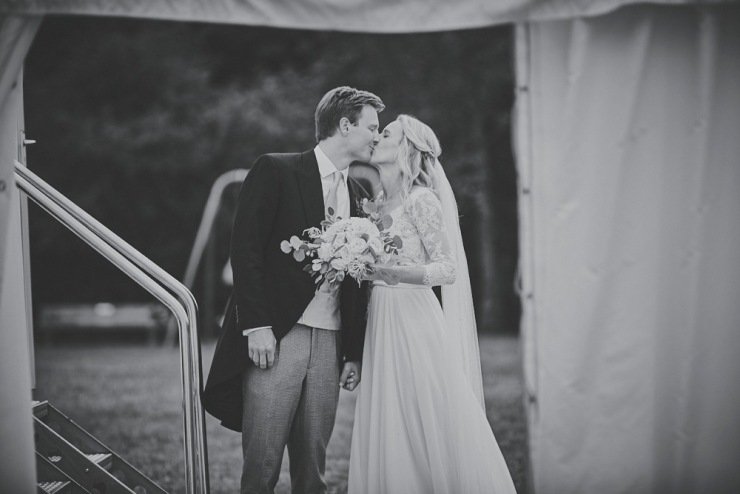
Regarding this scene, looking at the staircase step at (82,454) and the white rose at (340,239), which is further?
the staircase step at (82,454)

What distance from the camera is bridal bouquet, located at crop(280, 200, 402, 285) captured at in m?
3.73

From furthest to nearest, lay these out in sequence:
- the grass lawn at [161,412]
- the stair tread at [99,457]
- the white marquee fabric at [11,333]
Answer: the grass lawn at [161,412] < the stair tread at [99,457] < the white marquee fabric at [11,333]

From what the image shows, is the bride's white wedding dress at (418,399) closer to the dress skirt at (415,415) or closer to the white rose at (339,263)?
the dress skirt at (415,415)

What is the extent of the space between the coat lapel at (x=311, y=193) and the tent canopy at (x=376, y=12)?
0.71 meters

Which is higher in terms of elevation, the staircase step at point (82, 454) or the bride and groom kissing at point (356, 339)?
the bride and groom kissing at point (356, 339)

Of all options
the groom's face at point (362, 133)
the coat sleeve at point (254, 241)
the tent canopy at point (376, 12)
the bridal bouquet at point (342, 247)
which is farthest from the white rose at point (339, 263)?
the tent canopy at point (376, 12)

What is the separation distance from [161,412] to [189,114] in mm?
13314

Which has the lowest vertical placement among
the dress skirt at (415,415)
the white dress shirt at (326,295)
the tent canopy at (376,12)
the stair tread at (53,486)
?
the stair tread at (53,486)

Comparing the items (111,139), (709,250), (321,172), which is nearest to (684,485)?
(709,250)

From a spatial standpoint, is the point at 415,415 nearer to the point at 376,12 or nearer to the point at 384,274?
the point at 384,274

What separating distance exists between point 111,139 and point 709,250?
60.6 ft

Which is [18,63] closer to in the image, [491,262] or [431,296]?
[431,296]

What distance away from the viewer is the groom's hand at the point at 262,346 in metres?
3.79

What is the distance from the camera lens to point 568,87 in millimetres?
3908
